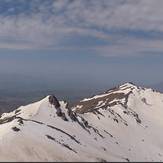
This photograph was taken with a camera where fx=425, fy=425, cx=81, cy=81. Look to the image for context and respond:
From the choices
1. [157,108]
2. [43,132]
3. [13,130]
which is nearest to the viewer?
[13,130]

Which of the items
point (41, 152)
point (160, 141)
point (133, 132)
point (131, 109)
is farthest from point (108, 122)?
point (41, 152)

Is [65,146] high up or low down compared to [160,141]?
up

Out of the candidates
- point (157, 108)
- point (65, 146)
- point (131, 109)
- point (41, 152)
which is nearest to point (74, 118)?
point (65, 146)

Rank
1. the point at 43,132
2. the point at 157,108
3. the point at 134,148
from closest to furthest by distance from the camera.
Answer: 1. the point at 43,132
2. the point at 134,148
3. the point at 157,108

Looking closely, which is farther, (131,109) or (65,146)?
(131,109)

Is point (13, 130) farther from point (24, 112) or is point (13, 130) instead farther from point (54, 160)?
point (24, 112)

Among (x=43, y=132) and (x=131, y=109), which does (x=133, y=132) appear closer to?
(x=131, y=109)
